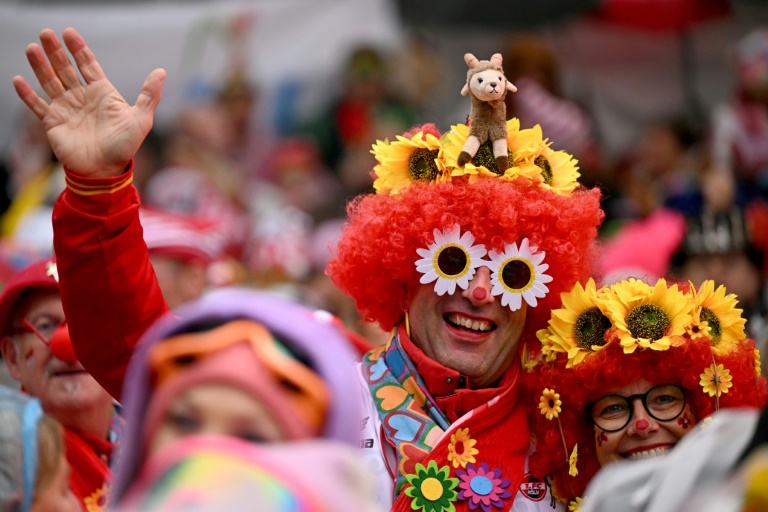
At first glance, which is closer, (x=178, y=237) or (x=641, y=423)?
(x=641, y=423)

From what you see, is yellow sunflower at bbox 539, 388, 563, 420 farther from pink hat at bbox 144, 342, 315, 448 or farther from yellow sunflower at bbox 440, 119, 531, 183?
pink hat at bbox 144, 342, 315, 448

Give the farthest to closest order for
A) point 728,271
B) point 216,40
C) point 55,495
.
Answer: point 216,40
point 728,271
point 55,495

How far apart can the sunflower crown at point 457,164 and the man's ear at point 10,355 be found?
1419 mm

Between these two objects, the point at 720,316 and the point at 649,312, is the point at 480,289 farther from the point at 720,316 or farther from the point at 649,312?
the point at 720,316

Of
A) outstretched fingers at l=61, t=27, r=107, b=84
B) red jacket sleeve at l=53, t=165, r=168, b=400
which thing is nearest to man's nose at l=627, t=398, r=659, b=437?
red jacket sleeve at l=53, t=165, r=168, b=400

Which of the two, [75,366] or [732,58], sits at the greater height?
[75,366]

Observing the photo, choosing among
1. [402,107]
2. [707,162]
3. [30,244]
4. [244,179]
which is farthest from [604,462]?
[244,179]

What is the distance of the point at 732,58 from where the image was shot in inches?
353

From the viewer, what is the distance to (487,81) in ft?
13.3

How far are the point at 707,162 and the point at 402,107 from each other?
2415 millimetres

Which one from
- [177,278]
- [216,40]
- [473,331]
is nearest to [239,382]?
[473,331]

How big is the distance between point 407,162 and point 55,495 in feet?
5.84

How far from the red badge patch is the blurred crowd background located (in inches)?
110

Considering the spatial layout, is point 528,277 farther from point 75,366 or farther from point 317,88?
point 317,88
